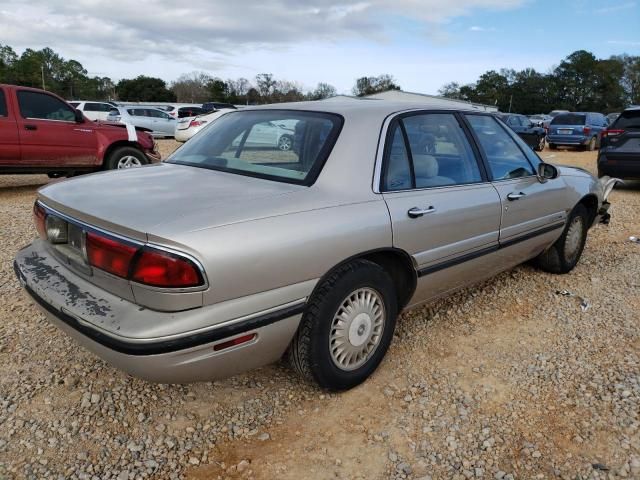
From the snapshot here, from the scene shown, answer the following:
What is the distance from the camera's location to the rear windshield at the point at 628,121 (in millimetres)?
9195

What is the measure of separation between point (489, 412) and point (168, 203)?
6.38ft

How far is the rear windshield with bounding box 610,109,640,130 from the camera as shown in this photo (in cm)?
920

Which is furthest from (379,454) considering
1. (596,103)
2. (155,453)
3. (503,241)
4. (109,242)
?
(596,103)

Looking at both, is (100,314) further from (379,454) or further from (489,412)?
(489,412)

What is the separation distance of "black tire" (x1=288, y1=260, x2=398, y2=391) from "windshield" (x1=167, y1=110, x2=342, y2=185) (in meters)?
0.53

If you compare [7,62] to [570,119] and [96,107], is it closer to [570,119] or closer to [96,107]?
Result: [96,107]

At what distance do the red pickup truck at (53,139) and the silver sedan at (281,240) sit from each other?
5.39 meters

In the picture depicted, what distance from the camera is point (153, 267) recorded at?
6.27 ft

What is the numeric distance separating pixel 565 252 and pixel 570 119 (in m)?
17.1

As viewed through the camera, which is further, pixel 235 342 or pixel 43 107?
pixel 43 107

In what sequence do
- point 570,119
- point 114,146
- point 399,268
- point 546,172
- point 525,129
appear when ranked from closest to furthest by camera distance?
point 399,268, point 546,172, point 114,146, point 570,119, point 525,129

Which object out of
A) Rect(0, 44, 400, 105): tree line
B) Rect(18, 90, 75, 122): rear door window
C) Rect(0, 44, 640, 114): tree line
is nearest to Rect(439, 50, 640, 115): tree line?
Rect(0, 44, 640, 114): tree line

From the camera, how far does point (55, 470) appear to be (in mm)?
2119

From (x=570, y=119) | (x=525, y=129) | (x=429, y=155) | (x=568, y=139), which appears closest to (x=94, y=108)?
(x=525, y=129)
